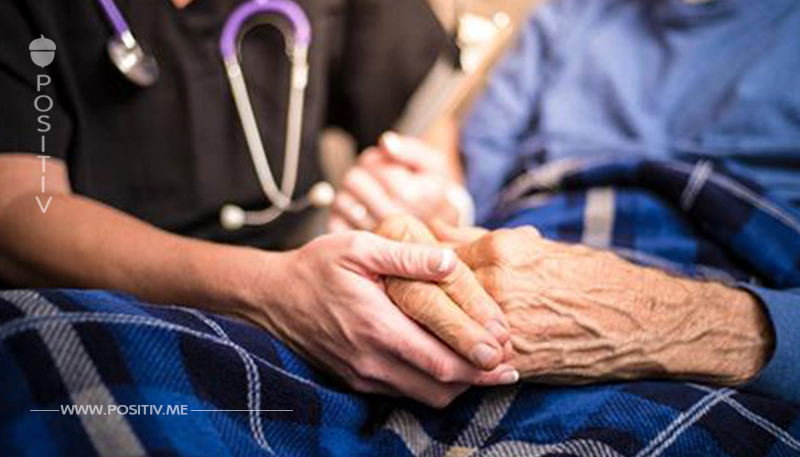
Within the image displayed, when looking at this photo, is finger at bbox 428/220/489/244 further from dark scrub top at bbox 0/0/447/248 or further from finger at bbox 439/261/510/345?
dark scrub top at bbox 0/0/447/248

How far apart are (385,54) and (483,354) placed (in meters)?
0.62

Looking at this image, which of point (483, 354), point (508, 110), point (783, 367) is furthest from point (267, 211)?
point (783, 367)

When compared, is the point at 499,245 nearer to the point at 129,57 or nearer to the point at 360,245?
the point at 360,245

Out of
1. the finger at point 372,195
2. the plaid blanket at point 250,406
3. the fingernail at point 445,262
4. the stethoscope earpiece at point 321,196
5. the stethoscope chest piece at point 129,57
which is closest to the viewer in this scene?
the plaid blanket at point 250,406

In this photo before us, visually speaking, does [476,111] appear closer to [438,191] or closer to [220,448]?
[438,191]

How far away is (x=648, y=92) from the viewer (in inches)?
41.8

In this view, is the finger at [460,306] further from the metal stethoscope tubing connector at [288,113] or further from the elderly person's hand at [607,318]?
the metal stethoscope tubing connector at [288,113]

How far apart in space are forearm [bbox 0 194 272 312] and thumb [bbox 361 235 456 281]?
126 mm

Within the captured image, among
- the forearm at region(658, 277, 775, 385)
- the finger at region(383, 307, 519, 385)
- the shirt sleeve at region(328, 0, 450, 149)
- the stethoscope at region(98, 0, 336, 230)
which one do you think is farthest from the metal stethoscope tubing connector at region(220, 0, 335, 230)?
the forearm at region(658, 277, 775, 385)

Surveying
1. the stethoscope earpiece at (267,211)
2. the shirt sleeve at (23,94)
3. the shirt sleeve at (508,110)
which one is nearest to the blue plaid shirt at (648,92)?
the shirt sleeve at (508,110)

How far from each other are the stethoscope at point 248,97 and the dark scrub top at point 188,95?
12 mm

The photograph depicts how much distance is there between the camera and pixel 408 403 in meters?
0.68

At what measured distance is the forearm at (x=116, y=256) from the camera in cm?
68

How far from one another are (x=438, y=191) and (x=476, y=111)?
26cm
